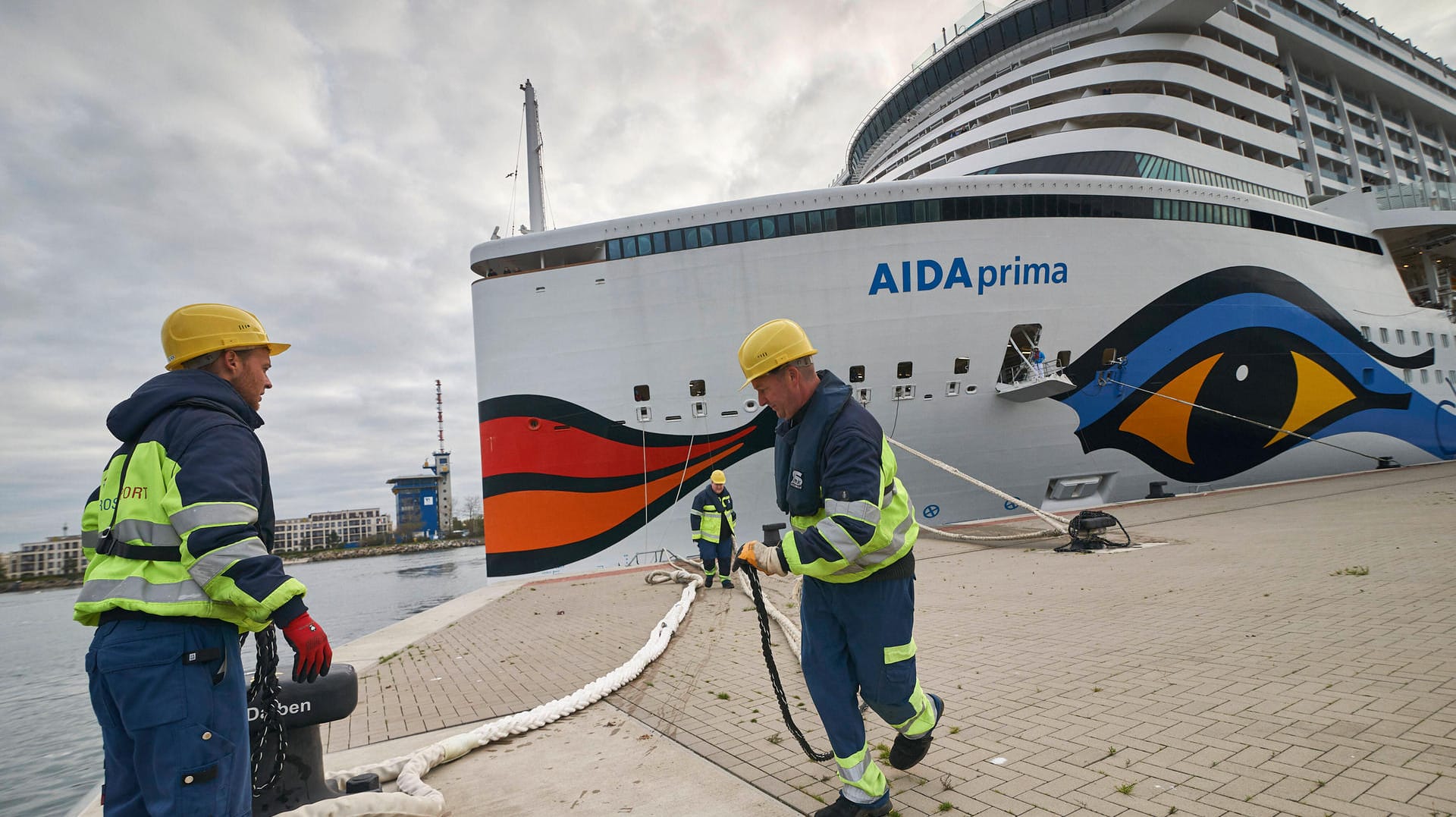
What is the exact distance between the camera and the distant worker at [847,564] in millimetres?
2455

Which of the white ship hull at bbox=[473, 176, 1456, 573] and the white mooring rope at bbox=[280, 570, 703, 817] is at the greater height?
the white ship hull at bbox=[473, 176, 1456, 573]

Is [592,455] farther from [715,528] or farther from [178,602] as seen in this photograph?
[178,602]

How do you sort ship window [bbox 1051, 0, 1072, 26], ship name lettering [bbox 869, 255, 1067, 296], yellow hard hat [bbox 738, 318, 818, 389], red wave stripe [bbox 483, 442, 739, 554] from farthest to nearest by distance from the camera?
ship window [bbox 1051, 0, 1072, 26] → ship name lettering [bbox 869, 255, 1067, 296] → red wave stripe [bbox 483, 442, 739, 554] → yellow hard hat [bbox 738, 318, 818, 389]

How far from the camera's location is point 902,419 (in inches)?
488

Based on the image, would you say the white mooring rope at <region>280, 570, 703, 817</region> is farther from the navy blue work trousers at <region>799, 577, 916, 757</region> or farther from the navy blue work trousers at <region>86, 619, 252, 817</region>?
the navy blue work trousers at <region>799, 577, 916, 757</region>

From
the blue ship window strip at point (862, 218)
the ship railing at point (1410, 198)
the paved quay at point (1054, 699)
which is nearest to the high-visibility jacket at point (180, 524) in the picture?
the paved quay at point (1054, 699)

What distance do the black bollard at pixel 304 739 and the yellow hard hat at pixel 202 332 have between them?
1.22 m

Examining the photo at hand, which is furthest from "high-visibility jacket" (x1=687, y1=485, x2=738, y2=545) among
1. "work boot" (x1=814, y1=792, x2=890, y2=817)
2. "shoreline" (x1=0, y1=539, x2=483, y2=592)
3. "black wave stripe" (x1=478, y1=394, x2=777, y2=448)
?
"shoreline" (x1=0, y1=539, x2=483, y2=592)

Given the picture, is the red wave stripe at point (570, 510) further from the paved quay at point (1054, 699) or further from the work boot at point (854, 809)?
the work boot at point (854, 809)

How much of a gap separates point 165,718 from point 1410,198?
90.7 feet

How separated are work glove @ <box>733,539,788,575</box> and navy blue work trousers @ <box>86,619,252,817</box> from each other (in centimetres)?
165

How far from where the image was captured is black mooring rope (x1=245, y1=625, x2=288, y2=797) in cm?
236

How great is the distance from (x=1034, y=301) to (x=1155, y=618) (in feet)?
28.9

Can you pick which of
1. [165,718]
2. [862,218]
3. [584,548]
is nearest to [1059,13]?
[862,218]
